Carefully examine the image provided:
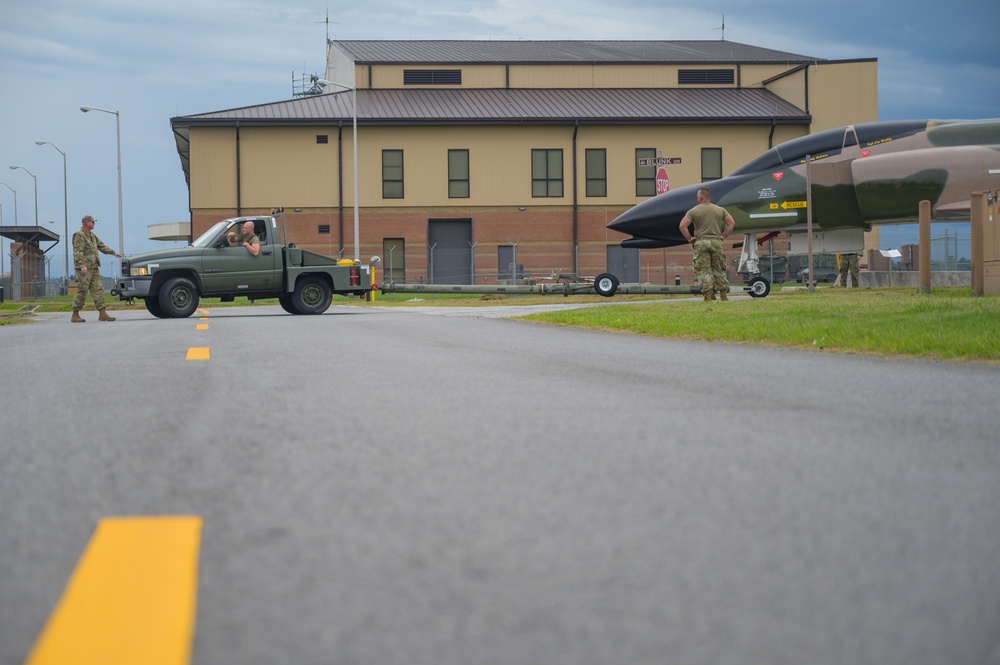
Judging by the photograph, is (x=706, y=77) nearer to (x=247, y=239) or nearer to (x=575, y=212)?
(x=575, y=212)

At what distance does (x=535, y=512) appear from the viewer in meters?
3.47

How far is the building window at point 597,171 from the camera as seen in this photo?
49.3 m

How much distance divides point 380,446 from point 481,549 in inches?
67.3

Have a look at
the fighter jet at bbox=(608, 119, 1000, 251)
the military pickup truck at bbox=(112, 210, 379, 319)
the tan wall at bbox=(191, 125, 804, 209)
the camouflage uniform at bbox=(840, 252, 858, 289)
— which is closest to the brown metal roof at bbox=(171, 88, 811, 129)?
the tan wall at bbox=(191, 125, 804, 209)

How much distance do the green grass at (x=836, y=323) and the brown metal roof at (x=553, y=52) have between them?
1377 inches

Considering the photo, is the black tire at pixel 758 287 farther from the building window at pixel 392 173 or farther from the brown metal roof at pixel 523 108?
the building window at pixel 392 173

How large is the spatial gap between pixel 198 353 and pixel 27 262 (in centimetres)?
Answer: 4670

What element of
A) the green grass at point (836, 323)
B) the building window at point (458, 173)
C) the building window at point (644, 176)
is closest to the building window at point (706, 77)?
the building window at point (644, 176)

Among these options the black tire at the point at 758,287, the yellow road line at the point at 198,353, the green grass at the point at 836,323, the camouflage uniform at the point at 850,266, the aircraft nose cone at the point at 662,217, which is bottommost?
the yellow road line at the point at 198,353

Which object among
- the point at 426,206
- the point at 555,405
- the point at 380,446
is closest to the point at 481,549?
the point at 380,446

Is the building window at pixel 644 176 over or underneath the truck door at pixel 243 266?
over

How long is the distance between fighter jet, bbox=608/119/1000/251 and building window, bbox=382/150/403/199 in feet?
73.4

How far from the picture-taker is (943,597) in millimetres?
2613

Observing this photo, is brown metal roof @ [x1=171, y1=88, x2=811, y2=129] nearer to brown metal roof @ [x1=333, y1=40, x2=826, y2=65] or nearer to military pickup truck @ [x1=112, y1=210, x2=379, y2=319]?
brown metal roof @ [x1=333, y1=40, x2=826, y2=65]
